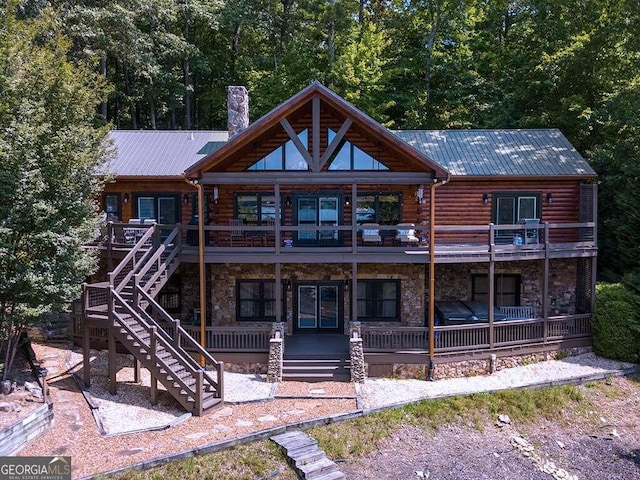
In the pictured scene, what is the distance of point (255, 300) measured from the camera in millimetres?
17312

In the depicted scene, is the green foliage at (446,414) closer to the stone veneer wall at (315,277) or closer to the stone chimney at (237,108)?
the stone veneer wall at (315,277)

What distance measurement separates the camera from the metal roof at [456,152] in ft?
59.9

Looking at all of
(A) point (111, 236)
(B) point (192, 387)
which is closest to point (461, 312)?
(B) point (192, 387)

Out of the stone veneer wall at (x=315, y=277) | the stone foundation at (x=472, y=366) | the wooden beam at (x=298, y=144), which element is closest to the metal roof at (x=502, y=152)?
the stone veneer wall at (x=315, y=277)

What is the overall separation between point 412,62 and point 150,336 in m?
24.3

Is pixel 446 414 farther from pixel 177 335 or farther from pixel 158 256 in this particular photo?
pixel 158 256

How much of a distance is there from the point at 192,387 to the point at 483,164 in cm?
1287

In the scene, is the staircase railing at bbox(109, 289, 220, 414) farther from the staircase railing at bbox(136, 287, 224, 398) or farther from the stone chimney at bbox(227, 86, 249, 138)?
the stone chimney at bbox(227, 86, 249, 138)

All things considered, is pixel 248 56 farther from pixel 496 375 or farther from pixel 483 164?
pixel 496 375

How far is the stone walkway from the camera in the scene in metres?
10.1

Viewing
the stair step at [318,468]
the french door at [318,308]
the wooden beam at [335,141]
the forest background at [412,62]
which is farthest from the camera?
the forest background at [412,62]

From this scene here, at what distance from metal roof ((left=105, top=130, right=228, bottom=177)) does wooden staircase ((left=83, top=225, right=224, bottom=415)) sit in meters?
3.97

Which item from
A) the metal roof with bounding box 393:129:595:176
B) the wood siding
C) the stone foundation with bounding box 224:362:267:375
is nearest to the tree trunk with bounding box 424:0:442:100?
the metal roof with bounding box 393:129:595:176

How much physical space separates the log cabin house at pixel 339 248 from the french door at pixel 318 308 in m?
0.05
